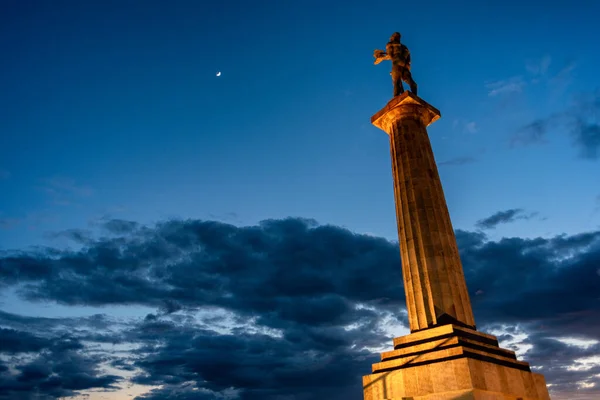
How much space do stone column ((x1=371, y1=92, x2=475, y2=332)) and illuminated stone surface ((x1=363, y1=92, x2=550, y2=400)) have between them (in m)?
0.04

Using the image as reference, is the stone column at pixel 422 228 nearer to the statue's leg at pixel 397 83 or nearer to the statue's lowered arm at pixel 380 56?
the statue's leg at pixel 397 83

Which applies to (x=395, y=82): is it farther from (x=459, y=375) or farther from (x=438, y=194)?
(x=459, y=375)

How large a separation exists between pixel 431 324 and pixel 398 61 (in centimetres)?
1488

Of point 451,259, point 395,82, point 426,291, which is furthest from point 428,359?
point 395,82

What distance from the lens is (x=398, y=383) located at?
16047 mm

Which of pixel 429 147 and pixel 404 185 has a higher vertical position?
pixel 429 147

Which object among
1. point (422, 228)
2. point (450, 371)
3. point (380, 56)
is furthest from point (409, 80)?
point (450, 371)

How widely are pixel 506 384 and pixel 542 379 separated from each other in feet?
10.5

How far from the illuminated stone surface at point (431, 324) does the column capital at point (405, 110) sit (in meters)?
0.21

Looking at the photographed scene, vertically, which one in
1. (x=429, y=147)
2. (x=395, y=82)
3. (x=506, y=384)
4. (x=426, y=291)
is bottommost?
(x=506, y=384)

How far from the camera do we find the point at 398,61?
2442cm

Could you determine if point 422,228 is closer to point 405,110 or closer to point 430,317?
point 430,317

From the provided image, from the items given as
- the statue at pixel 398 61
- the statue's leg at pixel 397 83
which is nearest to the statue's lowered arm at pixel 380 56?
the statue at pixel 398 61

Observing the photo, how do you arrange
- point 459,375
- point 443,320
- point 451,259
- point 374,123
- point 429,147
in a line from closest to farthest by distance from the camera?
point 459,375 → point 443,320 → point 451,259 → point 429,147 → point 374,123
